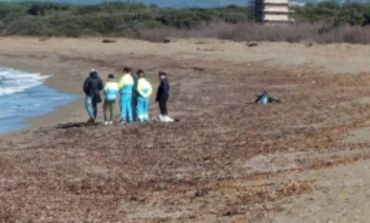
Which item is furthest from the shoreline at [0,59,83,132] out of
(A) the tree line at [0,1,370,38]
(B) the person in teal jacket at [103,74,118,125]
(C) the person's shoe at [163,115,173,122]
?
(A) the tree line at [0,1,370,38]

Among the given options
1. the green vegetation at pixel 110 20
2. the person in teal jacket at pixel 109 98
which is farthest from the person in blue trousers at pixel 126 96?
the green vegetation at pixel 110 20

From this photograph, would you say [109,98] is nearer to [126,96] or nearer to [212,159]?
[126,96]

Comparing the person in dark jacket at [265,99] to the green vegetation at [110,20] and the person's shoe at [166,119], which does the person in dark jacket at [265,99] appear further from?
the green vegetation at [110,20]

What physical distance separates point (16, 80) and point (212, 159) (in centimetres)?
2852

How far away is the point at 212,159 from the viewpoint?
1648 centimetres

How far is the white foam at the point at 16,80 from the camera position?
39062 mm

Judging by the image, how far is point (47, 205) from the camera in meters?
13.1

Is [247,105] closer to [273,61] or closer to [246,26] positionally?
[273,61]

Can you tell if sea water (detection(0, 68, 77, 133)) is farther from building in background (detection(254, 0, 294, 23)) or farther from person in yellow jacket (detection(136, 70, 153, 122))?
building in background (detection(254, 0, 294, 23))

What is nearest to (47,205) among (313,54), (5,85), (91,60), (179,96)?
(179,96)

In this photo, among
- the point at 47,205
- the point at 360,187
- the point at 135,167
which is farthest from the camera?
the point at 135,167

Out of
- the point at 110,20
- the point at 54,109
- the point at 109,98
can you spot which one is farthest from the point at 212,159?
the point at 110,20

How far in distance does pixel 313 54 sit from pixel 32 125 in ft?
67.1

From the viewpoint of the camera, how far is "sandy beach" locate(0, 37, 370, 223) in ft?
40.1
